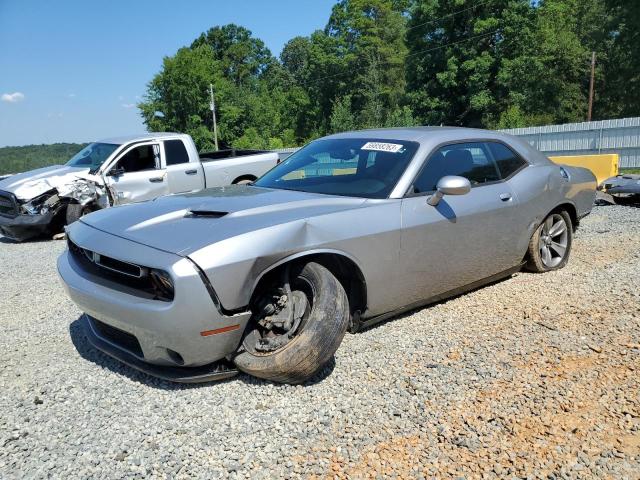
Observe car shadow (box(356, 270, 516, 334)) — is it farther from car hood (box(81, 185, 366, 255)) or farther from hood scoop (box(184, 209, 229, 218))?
hood scoop (box(184, 209, 229, 218))

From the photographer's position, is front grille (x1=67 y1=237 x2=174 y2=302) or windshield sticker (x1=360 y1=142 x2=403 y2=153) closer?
front grille (x1=67 y1=237 x2=174 y2=302)

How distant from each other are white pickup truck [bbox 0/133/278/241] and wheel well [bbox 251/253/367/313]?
20.8ft

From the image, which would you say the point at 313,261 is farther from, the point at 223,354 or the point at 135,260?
the point at 135,260

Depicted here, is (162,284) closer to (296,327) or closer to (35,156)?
(296,327)

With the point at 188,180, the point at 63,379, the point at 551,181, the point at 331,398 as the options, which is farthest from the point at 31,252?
the point at 551,181

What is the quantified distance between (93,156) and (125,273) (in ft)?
24.3

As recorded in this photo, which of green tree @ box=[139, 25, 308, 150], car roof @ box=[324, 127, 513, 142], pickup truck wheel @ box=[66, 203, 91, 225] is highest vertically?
green tree @ box=[139, 25, 308, 150]

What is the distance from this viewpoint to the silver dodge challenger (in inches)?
109

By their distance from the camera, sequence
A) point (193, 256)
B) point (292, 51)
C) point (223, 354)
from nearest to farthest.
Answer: point (193, 256)
point (223, 354)
point (292, 51)

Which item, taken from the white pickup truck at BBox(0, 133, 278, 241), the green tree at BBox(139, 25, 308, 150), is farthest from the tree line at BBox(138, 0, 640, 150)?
the white pickup truck at BBox(0, 133, 278, 241)

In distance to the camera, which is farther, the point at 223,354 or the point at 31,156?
the point at 31,156

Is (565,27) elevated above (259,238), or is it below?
above

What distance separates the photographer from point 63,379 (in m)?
3.21

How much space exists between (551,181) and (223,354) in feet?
12.3
